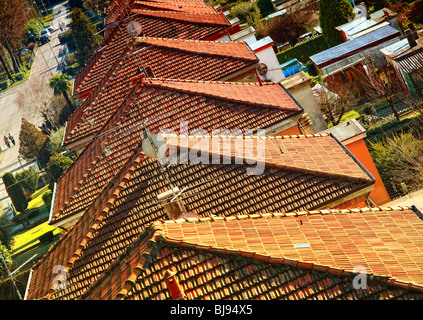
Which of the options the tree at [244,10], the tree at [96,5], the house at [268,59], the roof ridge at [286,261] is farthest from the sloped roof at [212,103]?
the tree at [96,5]

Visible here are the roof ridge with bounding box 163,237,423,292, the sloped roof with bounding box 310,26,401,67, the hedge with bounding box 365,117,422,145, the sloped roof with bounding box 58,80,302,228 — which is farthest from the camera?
the sloped roof with bounding box 310,26,401,67

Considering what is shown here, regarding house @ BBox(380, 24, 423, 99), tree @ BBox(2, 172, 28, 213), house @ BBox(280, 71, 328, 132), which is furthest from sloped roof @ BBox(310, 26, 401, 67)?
tree @ BBox(2, 172, 28, 213)

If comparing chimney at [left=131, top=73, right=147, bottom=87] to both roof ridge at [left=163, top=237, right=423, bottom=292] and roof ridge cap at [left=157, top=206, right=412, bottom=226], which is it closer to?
roof ridge cap at [left=157, top=206, right=412, bottom=226]
